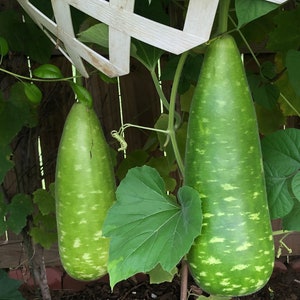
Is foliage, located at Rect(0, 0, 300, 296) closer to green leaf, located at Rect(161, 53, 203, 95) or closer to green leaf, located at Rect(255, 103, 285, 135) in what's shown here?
green leaf, located at Rect(161, 53, 203, 95)

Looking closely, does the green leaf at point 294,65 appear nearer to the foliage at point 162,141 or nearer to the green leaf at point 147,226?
the foliage at point 162,141

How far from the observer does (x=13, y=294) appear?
126cm

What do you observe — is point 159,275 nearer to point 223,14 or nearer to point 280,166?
point 280,166

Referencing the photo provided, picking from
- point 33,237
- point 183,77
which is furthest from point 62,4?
point 33,237

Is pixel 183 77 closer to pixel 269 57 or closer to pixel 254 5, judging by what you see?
pixel 269 57

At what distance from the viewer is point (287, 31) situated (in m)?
1.09

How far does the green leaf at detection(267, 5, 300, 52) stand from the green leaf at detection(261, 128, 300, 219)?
13.6 inches

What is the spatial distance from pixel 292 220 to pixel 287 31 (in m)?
0.45

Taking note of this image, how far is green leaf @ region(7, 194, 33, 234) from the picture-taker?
139cm

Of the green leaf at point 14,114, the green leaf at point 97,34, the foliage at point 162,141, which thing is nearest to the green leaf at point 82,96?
the foliage at point 162,141

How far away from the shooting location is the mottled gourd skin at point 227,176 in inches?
25.1

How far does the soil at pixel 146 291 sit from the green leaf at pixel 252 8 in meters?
1.17

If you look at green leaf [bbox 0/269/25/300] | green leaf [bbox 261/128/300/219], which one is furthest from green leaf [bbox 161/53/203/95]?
green leaf [bbox 0/269/25/300]

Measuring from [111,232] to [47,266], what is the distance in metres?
1.19
